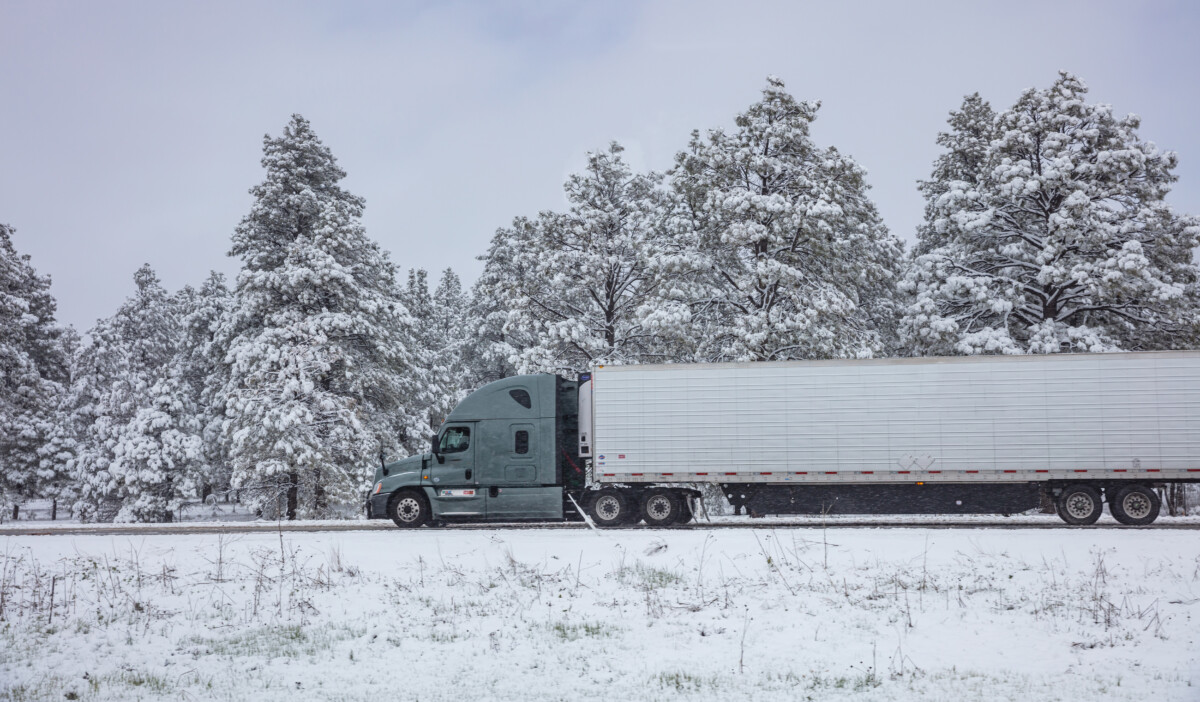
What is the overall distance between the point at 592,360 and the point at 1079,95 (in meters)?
17.4

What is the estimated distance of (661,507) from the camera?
19641 millimetres

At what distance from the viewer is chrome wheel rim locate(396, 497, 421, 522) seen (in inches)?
787

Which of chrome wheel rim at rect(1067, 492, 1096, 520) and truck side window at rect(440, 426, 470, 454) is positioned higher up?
truck side window at rect(440, 426, 470, 454)

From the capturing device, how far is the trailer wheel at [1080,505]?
60.9 ft

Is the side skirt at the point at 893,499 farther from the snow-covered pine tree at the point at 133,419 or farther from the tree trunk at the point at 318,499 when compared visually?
the snow-covered pine tree at the point at 133,419

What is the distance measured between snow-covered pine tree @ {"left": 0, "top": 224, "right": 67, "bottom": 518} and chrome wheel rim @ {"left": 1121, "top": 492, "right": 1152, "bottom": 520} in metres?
35.5

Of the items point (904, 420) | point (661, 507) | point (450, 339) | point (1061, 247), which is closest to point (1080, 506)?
point (904, 420)

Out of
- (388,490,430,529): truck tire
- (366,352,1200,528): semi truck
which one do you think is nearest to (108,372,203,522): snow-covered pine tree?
(366,352,1200,528): semi truck

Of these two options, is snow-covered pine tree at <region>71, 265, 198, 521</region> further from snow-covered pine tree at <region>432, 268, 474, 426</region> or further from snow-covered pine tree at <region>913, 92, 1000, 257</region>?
snow-covered pine tree at <region>913, 92, 1000, 257</region>

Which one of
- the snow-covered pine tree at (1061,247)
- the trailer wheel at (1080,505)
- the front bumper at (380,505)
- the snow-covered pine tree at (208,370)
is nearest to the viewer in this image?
the trailer wheel at (1080,505)

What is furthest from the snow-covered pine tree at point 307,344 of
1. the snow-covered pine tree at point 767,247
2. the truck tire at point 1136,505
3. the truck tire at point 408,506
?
the truck tire at point 1136,505

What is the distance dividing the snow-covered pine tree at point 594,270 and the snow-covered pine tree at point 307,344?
512 centimetres

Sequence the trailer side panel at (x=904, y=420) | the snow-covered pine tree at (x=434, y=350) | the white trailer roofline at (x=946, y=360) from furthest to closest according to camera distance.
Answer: the snow-covered pine tree at (x=434, y=350)
the white trailer roofline at (x=946, y=360)
the trailer side panel at (x=904, y=420)

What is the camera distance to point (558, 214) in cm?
2959
